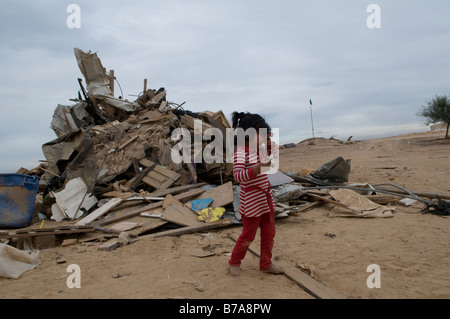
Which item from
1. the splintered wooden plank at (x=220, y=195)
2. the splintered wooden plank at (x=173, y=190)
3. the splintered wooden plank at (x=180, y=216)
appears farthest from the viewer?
the splintered wooden plank at (x=173, y=190)

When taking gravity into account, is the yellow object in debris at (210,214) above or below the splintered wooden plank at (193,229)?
above

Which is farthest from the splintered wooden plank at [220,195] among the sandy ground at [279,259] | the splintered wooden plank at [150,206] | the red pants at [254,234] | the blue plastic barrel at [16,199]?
the blue plastic barrel at [16,199]

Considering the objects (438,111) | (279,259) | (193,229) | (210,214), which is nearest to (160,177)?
(210,214)

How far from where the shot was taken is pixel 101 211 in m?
6.04

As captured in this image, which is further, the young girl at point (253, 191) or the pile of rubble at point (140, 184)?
the pile of rubble at point (140, 184)

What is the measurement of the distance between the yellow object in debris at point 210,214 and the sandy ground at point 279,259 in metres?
0.31

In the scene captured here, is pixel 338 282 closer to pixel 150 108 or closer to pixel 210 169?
pixel 210 169

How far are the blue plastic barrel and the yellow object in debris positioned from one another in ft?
12.0

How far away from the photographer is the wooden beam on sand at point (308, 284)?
268 centimetres

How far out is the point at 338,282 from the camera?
9.87 ft

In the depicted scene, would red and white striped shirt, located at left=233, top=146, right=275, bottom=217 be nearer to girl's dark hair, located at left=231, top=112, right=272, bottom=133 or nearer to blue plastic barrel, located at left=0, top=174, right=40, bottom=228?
girl's dark hair, located at left=231, top=112, right=272, bottom=133

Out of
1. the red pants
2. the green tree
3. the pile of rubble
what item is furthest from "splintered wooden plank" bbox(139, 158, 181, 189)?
the green tree

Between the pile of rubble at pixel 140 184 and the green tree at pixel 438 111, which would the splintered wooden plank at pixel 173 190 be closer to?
the pile of rubble at pixel 140 184
